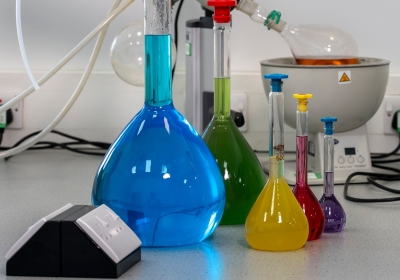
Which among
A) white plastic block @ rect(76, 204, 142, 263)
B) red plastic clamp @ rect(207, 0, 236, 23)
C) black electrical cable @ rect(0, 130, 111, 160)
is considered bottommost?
black electrical cable @ rect(0, 130, 111, 160)

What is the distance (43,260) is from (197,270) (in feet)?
0.51

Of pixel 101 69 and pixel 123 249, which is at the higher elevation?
pixel 101 69

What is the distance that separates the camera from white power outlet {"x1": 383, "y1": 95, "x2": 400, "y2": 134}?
1.33 metres

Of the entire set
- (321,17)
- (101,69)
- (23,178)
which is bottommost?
(23,178)

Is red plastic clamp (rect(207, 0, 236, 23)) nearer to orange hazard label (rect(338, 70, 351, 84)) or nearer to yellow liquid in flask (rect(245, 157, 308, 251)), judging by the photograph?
yellow liquid in flask (rect(245, 157, 308, 251))

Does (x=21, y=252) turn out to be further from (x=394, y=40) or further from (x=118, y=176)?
(x=394, y=40)

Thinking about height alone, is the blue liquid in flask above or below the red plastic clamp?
below

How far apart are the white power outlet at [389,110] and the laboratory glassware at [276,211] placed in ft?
2.17

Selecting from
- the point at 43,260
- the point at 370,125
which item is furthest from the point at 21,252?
the point at 370,125

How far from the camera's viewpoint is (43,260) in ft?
2.17

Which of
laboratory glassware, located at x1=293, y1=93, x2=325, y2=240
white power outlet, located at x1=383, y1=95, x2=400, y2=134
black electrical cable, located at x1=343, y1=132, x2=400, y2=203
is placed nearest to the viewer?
laboratory glassware, located at x1=293, y1=93, x2=325, y2=240

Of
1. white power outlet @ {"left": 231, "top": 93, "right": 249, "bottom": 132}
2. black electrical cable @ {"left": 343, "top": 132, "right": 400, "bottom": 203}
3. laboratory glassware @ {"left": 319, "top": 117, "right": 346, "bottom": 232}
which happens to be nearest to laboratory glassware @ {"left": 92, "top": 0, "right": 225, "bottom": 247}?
laboratory glassware @ {"left": 319, "top": 117, "right": 346, "bottom": 232}

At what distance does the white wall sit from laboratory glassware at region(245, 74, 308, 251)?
63 cm

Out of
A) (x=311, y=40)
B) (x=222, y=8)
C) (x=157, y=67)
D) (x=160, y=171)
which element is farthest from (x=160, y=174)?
(x=311, y=40)
